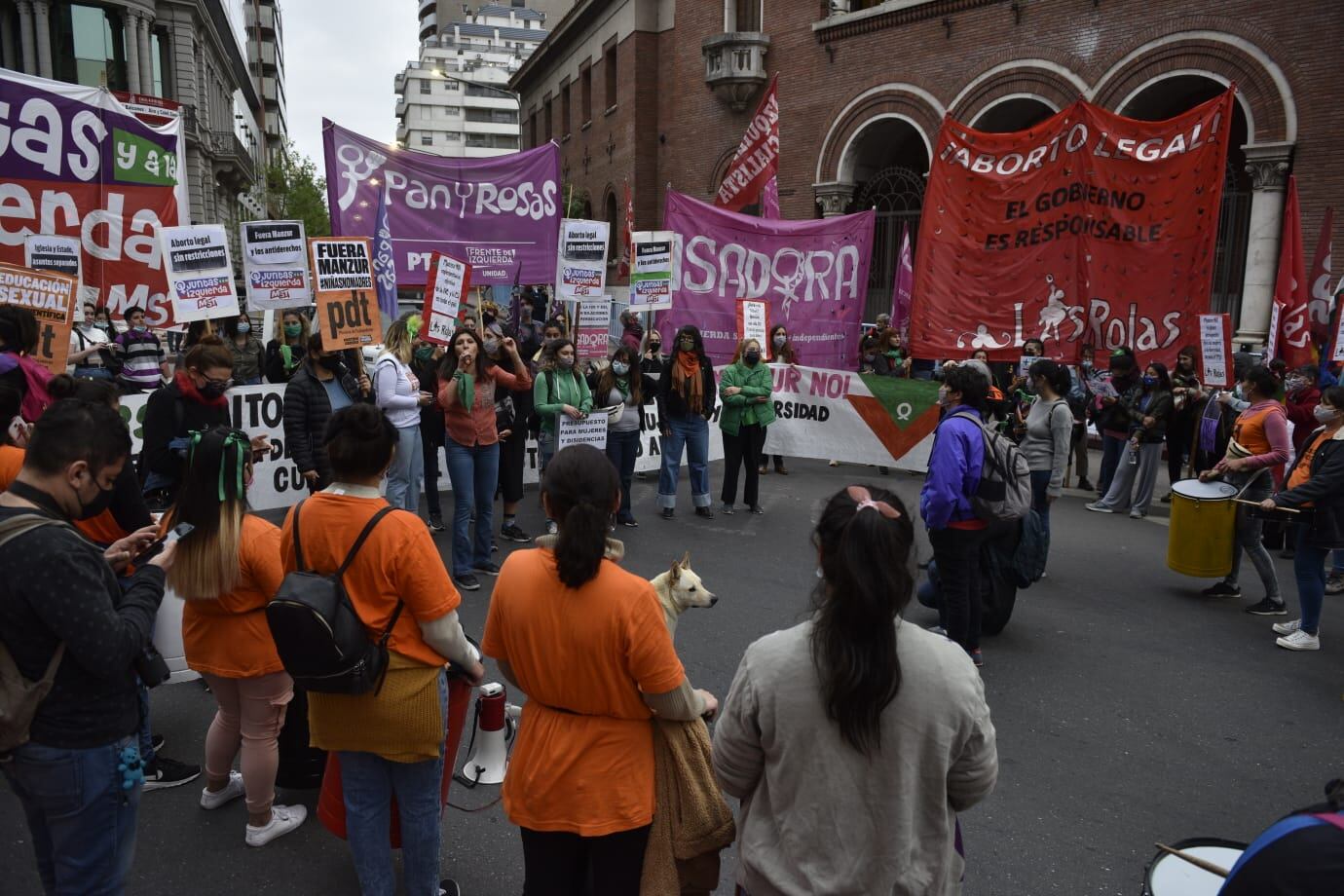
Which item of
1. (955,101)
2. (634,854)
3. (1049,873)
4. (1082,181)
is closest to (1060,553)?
(1082,181)

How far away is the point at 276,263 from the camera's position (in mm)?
8148

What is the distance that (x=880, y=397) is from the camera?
425 inches

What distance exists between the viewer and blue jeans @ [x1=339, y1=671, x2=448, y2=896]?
9.36 feet

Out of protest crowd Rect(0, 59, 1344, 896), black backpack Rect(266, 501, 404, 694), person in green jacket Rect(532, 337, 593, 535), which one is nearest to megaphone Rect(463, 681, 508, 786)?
protest crowd Rect(0, 59, 1344, 896)

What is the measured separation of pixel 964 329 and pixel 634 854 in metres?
8.54

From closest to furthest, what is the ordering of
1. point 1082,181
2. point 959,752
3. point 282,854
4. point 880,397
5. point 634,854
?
point 959,752 < point 634,854 < point 282,854 < point 1082,181 < point 880,397

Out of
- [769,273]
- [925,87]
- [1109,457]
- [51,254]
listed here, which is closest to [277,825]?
[51,254]

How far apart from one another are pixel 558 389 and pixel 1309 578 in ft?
18.6

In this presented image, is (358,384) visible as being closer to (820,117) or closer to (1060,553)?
(1060,553)

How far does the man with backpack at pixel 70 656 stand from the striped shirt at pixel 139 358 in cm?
825

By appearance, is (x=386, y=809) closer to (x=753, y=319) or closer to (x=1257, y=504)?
(x=1257, y=504)

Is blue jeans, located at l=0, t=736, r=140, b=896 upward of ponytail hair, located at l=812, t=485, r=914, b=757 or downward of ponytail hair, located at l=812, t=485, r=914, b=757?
downward

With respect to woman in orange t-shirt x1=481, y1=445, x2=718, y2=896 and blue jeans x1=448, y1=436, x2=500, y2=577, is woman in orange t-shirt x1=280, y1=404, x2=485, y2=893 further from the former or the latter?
blue jeans x1=448, y1=436, x2=500, y2=577

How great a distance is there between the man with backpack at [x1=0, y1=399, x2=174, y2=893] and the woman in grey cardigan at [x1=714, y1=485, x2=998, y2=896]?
5.19ft
